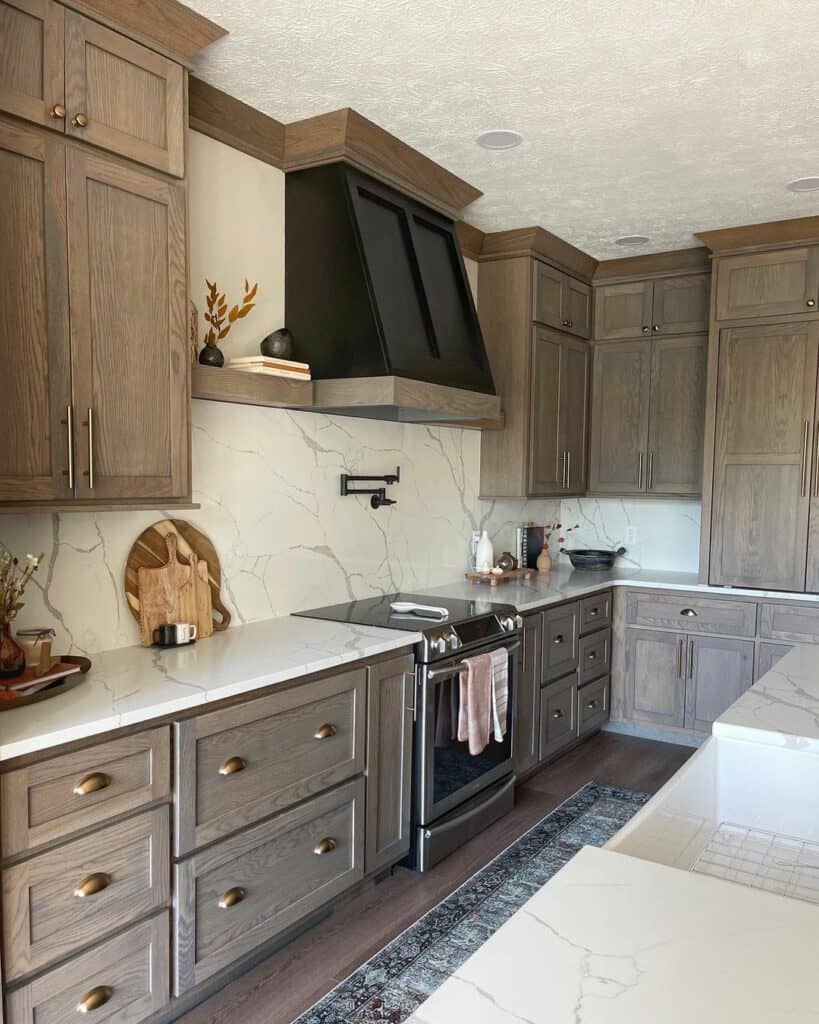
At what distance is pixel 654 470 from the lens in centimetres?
475

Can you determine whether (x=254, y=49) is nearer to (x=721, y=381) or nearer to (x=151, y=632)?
(x=151, y=632)

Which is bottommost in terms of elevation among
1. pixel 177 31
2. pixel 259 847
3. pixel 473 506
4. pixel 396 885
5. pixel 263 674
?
pixel 396 885

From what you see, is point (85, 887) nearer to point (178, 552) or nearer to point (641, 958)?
point (178, 552)

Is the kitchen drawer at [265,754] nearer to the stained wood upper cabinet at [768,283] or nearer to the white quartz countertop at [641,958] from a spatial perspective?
the white quartz countertop at [641,958]

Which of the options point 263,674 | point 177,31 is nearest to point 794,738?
point 263,674

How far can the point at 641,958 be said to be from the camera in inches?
34.0

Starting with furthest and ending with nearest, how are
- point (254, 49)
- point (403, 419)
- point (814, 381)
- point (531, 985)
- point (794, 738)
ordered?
point (814, 381) → point (403, 419) → point (254, 49) → point (794, 738) → point (531, 985)

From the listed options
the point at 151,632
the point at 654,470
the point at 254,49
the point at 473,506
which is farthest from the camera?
the point at 654,470

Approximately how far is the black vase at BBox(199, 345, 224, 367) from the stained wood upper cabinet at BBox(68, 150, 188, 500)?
0.32m

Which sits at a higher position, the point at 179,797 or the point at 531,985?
the point at 531,985

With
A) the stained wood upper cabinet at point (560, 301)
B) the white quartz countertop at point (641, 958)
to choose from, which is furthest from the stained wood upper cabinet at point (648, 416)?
the white quartz countertop at point (641, 958)

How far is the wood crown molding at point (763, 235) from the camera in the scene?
Answer: 391 centimetres

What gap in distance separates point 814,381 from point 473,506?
182 cm

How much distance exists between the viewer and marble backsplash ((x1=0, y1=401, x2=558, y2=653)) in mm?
2400
